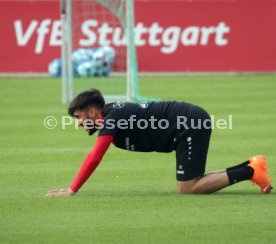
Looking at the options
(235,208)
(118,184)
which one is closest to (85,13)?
(118,184)

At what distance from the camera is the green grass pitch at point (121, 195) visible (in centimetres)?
795

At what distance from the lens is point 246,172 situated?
32.5 ft

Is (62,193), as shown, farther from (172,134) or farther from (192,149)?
(192,149)

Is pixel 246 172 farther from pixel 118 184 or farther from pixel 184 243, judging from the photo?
pixel 184 243

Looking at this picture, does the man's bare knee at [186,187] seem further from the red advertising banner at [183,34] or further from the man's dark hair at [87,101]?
the red advertising banner at [183,34]

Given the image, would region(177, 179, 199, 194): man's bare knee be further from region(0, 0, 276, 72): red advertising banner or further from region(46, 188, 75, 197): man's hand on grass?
region(0, 0, 276, 72): red advertising banner

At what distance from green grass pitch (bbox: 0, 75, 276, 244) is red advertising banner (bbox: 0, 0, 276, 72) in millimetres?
11256

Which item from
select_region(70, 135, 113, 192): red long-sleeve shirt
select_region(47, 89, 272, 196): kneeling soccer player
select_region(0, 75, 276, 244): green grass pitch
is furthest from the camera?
select_region(47, 89, 272, 196): kneeling soccer player

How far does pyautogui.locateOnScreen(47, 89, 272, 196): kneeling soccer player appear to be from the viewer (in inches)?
385

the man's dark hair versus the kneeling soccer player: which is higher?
the man's dark hair

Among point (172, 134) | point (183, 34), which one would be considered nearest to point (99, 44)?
point (183, 34)

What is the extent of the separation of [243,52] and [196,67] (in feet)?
5.44

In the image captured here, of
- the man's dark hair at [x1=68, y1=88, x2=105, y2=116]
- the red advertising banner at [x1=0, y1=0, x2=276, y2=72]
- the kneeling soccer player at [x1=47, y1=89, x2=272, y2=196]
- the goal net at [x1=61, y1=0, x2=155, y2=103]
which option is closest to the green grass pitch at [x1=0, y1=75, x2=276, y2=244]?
the kneeling soccer player at [x1=47, y1=89, x2=272, y2=196]

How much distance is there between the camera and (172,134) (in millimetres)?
9914
